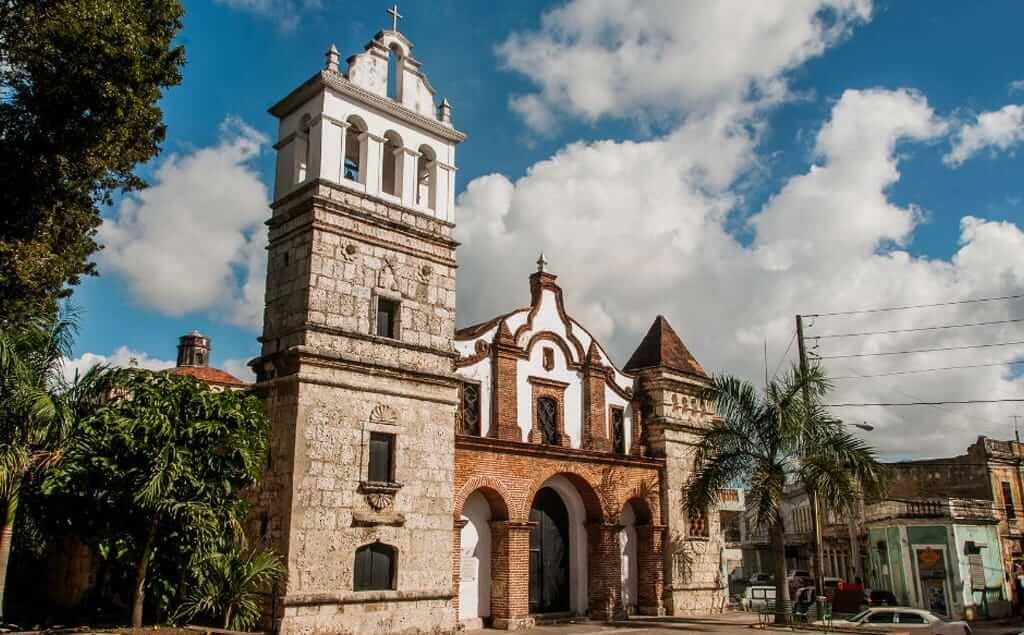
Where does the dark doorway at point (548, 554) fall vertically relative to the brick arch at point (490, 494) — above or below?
below

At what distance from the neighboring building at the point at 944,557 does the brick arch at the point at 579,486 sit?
13868mm

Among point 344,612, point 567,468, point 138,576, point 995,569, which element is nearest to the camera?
point 138,576

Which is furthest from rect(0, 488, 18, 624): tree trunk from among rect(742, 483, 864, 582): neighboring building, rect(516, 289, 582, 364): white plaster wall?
rect(742, 483, 864, 582): neighboring building

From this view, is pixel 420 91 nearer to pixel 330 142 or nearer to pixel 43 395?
pixel 330 142

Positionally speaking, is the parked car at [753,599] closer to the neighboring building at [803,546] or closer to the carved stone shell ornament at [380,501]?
the neighboring building at [803,546]

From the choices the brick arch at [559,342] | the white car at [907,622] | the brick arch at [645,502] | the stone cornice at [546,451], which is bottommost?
the white car at [907,622]

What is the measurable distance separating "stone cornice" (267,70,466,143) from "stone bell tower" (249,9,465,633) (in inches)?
1.4

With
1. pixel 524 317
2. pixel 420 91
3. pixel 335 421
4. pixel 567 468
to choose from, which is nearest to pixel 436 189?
pixel 420 91

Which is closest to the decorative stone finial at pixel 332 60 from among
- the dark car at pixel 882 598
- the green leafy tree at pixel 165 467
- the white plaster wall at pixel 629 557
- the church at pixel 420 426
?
the church at pixel 420 426

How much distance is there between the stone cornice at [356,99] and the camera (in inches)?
729

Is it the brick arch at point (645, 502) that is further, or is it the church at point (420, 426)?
the brick arch at point (645, 502)

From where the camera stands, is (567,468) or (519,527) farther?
(567,468)

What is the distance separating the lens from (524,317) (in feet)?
77.4

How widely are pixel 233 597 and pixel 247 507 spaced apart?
1862 millimetres
